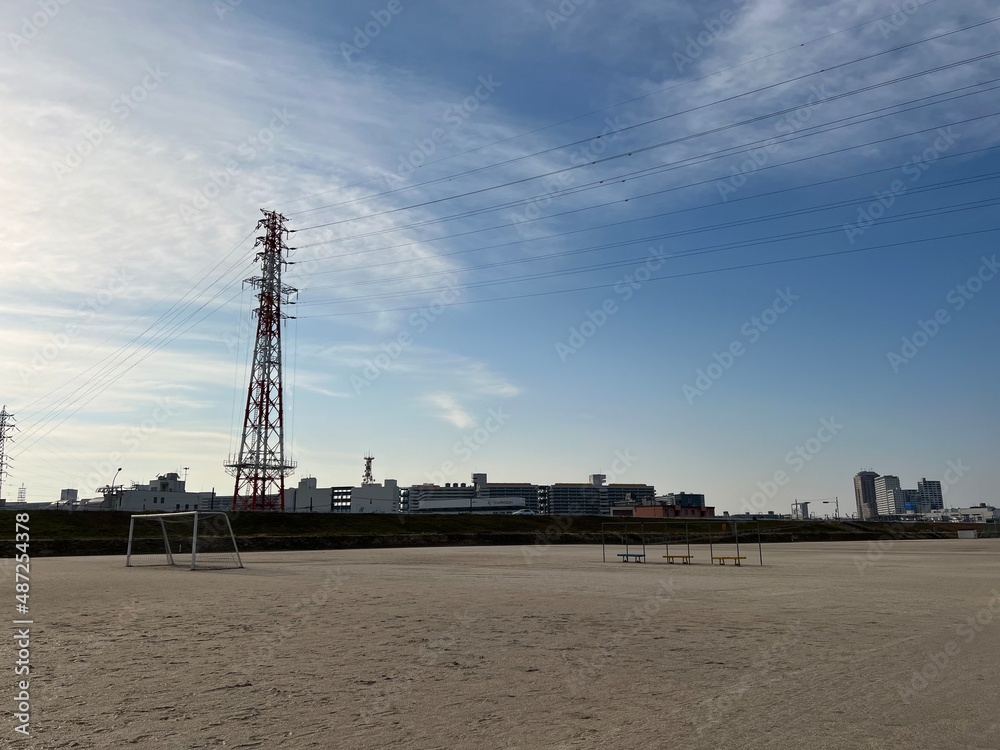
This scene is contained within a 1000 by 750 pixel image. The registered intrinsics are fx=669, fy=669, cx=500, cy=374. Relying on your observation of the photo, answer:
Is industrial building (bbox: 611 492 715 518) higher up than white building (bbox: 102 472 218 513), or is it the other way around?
white building (bbox: 102 472 218 513)

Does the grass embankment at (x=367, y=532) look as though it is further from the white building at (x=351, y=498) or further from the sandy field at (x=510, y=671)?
the white building at (x=351, y=498)

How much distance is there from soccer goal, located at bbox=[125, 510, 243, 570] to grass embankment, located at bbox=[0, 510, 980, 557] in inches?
163

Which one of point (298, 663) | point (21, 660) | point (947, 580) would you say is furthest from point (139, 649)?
point (947, 580)

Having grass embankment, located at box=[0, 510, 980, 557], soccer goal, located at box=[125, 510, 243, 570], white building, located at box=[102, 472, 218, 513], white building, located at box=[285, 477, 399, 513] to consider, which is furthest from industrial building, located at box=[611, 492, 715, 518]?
soccer goal, located at box=[125, 510, 243, 570]

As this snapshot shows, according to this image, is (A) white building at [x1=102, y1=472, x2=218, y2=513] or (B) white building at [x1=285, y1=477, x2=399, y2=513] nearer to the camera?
(A) white building at [x1=102, y1=472, x2=218, y2=513]

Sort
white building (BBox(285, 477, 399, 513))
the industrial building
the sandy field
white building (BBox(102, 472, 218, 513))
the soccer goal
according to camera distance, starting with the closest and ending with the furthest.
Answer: the sandy field < the soccer goal < white building (BBox(102, 472, 218, 513)) < white building (BBox(285, 477, 399, 513)) < the industrial building

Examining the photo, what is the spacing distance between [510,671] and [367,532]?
61.1 metres

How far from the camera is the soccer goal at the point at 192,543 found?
1143 inches

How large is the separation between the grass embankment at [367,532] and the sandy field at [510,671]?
65.9 feet

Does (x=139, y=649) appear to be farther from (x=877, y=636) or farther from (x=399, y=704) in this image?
(x=877, y=636)

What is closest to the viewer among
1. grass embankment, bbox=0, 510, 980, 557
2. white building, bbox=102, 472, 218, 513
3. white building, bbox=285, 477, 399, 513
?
grass embankment, bbox=0, 510, 980, 557

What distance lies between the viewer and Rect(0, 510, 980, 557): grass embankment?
A: 46594 millimetres

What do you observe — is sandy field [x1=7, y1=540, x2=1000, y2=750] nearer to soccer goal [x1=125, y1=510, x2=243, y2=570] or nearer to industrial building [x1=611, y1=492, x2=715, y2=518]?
soccer goal [x1=125, y1=510, x2=243, y2=570]

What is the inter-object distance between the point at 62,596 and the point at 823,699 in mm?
17266
